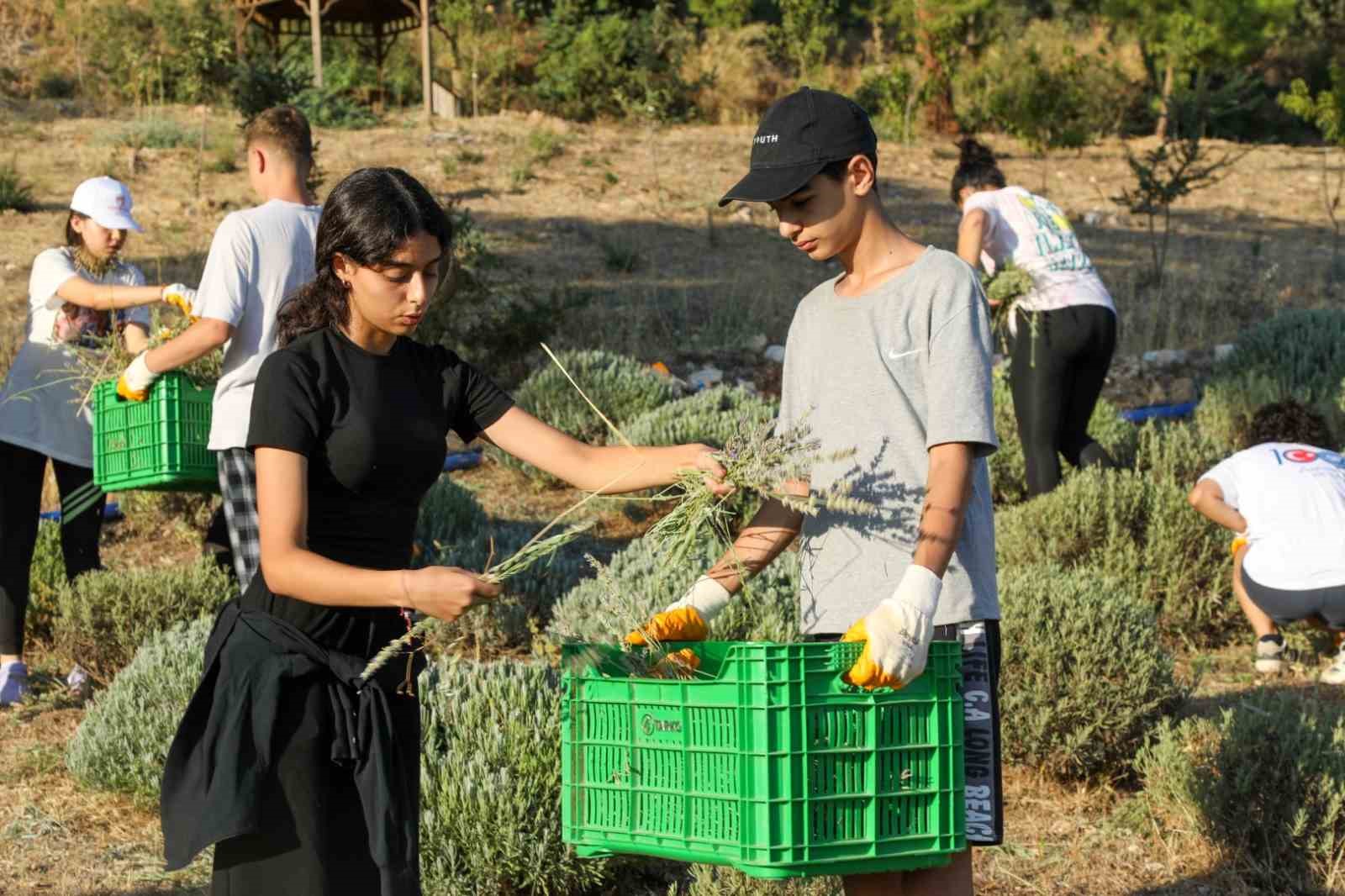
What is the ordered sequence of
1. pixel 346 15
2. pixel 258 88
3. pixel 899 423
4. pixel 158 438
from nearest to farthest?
pixel 899 423 → pixel 158 438 → pixel 258 88 → pixel 346 15

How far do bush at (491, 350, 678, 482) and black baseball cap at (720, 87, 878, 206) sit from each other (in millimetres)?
6088

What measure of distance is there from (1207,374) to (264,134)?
302 inches

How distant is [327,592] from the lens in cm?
240

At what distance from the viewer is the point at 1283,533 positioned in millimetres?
5461

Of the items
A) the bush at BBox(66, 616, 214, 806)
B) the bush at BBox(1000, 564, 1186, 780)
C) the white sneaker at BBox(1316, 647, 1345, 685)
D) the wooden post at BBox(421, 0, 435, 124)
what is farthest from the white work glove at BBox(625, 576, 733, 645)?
the wooden post at BBox(421, 0, 435, 124)

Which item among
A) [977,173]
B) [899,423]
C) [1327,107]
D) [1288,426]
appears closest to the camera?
[899,423]

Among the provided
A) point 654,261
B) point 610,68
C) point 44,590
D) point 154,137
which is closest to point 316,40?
A: point 154,137

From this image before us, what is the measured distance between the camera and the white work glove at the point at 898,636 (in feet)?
7.45

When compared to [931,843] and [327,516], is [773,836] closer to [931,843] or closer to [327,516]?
[931,843]

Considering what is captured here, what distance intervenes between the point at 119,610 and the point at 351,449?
3.80 m

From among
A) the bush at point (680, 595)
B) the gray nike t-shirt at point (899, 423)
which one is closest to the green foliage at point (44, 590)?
the bush at point (680, 595)

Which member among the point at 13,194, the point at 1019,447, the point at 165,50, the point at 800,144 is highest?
the point at 165,50

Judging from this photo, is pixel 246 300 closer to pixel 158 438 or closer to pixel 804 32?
pixel 158 438

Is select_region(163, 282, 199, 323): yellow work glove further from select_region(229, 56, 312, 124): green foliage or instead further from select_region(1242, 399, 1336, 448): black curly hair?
select_region(229, 56, 312, 124): green foliage
